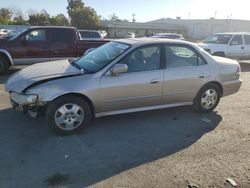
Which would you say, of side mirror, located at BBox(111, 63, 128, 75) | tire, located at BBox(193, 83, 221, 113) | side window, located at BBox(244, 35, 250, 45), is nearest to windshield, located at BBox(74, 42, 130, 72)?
side mirror, located at BBox(111, 63, 128, 75)

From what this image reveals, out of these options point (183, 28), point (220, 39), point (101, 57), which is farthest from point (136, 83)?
point (183, 28)

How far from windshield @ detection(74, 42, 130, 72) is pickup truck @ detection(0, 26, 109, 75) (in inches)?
197

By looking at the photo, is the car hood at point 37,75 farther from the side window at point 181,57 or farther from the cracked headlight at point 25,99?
the side window at point 181,57

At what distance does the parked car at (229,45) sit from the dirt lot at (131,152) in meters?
8.57

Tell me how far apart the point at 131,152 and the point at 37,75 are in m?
2.16

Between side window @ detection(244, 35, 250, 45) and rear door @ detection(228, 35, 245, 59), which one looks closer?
rear door @ detection(228, 35, 245, 59)

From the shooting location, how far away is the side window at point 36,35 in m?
10.5

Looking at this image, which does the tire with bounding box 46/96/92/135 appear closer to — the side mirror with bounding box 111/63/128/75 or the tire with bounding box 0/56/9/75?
the side mirror with bounding box 111/63/128/75

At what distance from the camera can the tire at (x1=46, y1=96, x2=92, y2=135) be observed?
4.96 metres

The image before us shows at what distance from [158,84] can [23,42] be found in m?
6.47

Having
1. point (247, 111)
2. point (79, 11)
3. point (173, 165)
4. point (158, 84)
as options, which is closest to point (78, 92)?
point (158, 84)

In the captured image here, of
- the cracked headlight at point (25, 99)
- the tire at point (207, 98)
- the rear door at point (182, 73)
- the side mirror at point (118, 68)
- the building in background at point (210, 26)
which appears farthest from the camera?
the building in background at point (210, 26)

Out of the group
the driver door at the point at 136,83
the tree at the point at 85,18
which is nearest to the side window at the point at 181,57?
the driver door at the point at 136,83

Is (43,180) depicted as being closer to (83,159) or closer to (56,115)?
(83,159)
